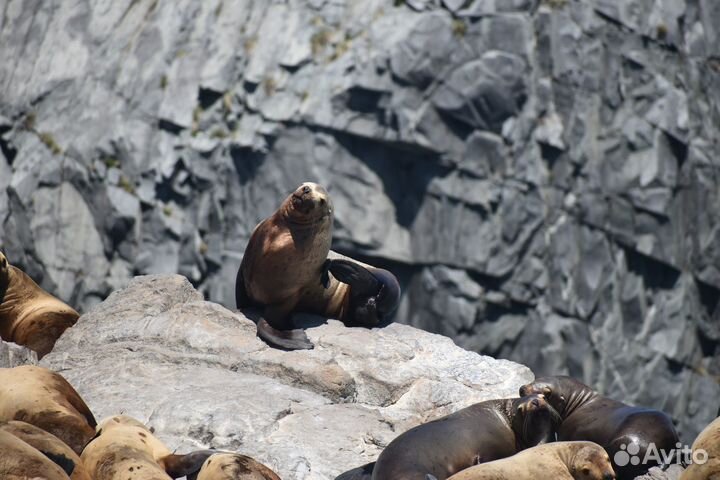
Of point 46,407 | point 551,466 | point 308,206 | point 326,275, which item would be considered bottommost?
point 46,407

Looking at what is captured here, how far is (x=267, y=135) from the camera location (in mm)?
41000

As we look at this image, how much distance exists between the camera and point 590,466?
6.94m

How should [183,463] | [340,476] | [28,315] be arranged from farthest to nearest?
1. [28,315]
2. [340,476]
3. [183,463]

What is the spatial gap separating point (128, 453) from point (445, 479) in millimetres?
1822

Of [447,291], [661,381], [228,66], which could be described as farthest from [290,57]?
[661,381]

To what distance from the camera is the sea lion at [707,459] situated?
6.67 m

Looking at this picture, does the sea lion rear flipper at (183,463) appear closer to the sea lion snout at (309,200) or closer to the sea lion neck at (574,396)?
the sea lion neck at (574,396)

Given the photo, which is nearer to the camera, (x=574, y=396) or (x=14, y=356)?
(x=574, y=396)

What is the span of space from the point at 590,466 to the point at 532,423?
1.31 metres

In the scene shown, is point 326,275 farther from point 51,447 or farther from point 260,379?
point 51,447

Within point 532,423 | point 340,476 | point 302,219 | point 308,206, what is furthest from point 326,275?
point 340,476

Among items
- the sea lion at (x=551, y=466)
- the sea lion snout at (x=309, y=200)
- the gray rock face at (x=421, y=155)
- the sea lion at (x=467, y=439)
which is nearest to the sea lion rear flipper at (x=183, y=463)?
the sea lion at (x=467, y=439)

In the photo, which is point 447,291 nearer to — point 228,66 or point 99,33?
point 228,66

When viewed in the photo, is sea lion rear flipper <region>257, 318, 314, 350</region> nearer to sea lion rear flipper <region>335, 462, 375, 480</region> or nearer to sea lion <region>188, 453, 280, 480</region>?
sea lion rear flipper <region>335, 462, 375, 480</region>
